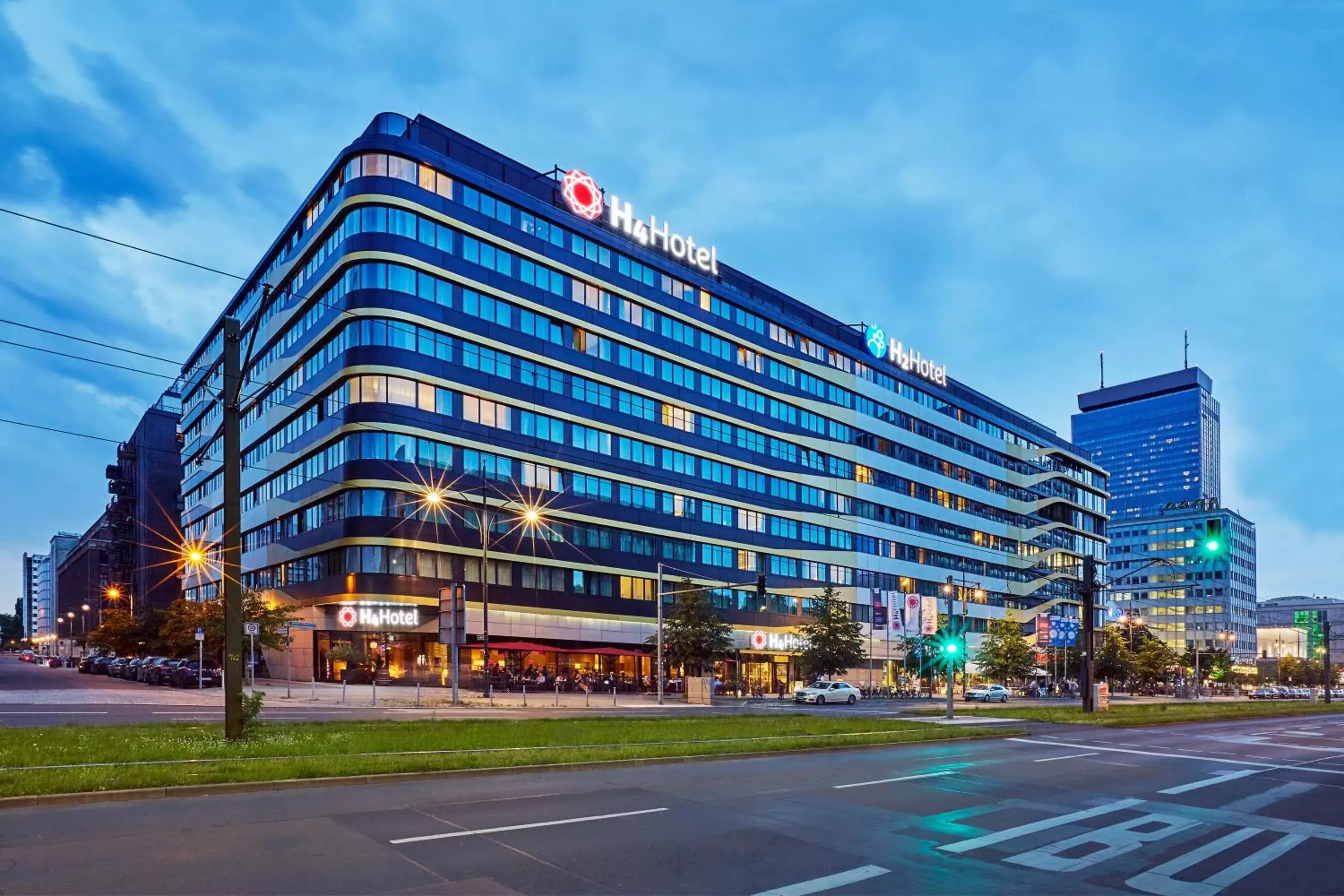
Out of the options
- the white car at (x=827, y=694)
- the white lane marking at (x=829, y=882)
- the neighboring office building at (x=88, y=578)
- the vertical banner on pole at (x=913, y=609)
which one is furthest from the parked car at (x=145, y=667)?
the neighboring office building at (x=88, y=578)

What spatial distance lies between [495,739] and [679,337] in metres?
60.9

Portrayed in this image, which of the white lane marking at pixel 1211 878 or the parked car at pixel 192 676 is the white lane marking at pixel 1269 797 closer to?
the white lane marking at pixel 1211 878

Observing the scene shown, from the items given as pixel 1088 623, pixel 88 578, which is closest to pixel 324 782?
pixel 1088 623

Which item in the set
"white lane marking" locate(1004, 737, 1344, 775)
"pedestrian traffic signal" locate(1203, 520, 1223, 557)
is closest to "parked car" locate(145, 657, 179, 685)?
"white lane marking" locate(1004, 737, 1344, 775)

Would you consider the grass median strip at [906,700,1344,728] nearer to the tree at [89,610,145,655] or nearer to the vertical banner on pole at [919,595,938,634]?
the vertical banner on pole at [919,595,938,634]

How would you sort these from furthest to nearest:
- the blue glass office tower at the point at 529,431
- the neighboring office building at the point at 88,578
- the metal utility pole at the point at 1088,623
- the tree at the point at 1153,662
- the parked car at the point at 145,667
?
the neighboring office building at the point at 88,578
the tree at the point at 1153,662
the blue glass office tower at the point at 529,431
the parked car at the point at 145,667
the metal utility pole at the point at 1088,623

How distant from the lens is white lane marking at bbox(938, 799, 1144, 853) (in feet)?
38.7

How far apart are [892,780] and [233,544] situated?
1468 centimetres

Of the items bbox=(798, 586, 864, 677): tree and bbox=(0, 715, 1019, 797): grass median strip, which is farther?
bbox=(798, 586, 864, 677): tree

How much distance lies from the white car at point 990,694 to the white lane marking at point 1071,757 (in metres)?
48.4

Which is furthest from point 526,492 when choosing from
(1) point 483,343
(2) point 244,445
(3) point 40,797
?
(3) point 40,797

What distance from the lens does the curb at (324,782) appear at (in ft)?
42.0

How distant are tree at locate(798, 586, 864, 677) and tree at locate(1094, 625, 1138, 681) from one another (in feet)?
114

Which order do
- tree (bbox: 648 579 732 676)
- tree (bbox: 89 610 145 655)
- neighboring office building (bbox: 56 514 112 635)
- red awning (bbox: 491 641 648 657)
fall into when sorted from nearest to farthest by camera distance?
red awning (bbox: 491 641 648 657)
tree (bbox: 648 579 732 676)
tree (bbox: 89 610 145 655)
neighboring office building (bbox: 56 514 112 635)
